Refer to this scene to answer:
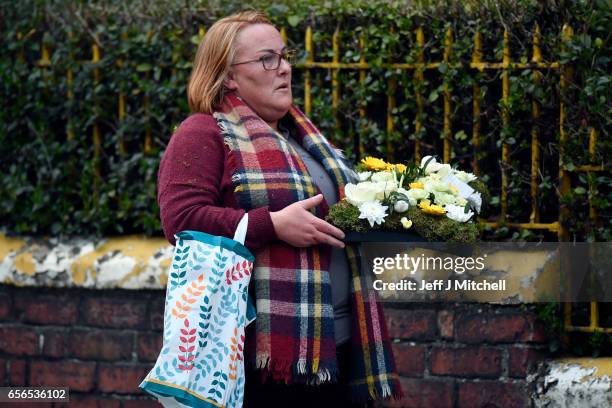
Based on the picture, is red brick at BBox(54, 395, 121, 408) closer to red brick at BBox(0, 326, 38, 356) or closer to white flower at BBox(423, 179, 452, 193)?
red brick at BBox(0, 326, 38, 356)

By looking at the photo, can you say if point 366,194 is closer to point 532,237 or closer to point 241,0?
point 532,237

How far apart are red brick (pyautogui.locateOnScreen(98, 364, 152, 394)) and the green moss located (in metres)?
2.15

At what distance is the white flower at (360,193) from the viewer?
3113 millimetres

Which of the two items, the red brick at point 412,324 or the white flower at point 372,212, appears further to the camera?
the red brick at point 412,324

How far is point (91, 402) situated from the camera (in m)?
5.08

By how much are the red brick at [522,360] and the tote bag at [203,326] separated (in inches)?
70.8

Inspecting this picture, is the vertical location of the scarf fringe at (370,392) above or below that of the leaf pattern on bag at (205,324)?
below

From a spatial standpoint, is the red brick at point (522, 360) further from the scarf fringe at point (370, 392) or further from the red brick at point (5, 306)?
the red brick at point (5, 306)

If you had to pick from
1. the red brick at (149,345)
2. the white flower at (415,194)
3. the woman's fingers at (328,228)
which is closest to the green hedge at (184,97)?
the red brick at (149,345)

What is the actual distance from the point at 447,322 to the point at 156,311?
1313 mm

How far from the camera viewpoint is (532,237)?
175 inches

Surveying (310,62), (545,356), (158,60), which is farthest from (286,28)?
(545,356)

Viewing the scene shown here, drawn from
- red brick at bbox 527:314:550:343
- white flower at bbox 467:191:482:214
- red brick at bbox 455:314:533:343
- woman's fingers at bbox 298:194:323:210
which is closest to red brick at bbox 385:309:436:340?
red brick at bbox 455:314:533:343

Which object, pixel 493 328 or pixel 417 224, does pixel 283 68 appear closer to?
pixel 417 224
